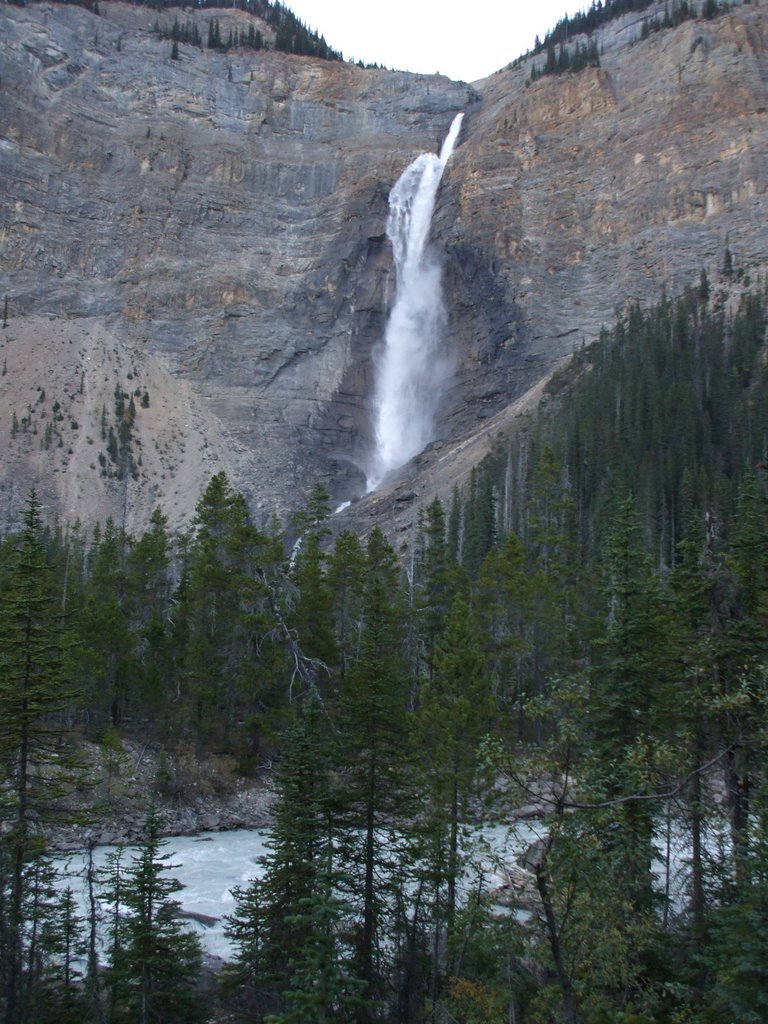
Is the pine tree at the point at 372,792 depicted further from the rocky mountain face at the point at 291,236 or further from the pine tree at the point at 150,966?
the rocky mountain face at the point at 291,236

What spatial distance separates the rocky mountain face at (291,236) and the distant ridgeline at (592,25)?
6.87 ft

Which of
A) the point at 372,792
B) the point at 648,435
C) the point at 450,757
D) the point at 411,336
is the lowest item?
the point at 372,792

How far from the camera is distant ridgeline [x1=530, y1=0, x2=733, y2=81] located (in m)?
110

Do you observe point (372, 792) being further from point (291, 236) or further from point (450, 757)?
point (291, 236)

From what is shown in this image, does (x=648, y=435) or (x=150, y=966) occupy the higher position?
(x=648, y=435)

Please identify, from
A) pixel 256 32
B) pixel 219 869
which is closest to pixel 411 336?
pixel 256 32

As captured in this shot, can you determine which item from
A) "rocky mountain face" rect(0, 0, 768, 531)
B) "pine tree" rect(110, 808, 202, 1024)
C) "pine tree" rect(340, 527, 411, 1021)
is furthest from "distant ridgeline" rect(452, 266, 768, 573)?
"pine tree" rect(110, 808, 202, 1024)

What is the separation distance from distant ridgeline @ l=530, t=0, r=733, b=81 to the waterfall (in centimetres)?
1834

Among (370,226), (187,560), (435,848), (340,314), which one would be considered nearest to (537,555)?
(187,560)

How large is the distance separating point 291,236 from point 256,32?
44.3m

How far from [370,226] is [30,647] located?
10769 centimetres

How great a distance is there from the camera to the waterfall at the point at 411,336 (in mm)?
99938

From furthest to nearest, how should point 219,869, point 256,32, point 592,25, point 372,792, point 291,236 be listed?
point 256,32, point 592,25, point 291,236, point 219,869, point 372,792

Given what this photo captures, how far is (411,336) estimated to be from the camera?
107188mm
